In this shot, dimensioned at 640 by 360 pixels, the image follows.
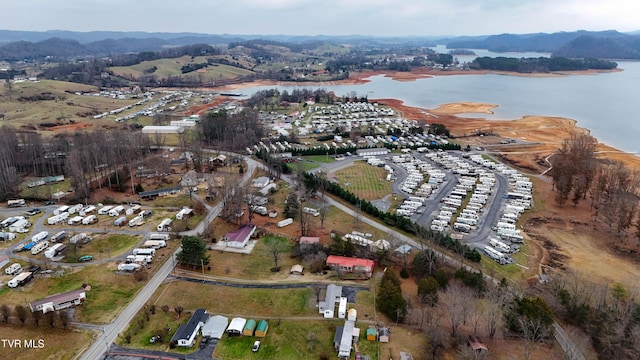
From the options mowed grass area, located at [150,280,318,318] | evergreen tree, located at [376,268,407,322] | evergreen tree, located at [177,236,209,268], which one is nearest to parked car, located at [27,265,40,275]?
mowed grass area, located at [150,280,318,318]

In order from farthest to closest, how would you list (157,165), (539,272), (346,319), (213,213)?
1. (157,165)
2. (213,213)
3. (539,272)
4. (346,319)

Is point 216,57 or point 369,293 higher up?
point 216,57

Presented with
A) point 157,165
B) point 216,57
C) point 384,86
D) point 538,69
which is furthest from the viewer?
point 216,57

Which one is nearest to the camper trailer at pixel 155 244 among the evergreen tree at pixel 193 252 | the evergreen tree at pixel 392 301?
the evergreen tree at pixel 193 252

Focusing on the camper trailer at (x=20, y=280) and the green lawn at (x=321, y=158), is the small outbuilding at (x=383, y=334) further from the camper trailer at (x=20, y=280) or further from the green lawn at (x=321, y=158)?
the green lawn at (x=321, y=158)

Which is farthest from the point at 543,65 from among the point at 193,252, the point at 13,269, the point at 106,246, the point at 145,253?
the point at 13,269

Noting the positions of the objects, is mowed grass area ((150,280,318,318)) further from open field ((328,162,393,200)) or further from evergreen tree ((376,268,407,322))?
open field ((328,162,393,200))

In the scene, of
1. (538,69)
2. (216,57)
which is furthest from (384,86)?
(216,57)

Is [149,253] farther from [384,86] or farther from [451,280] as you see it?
[384,86]
